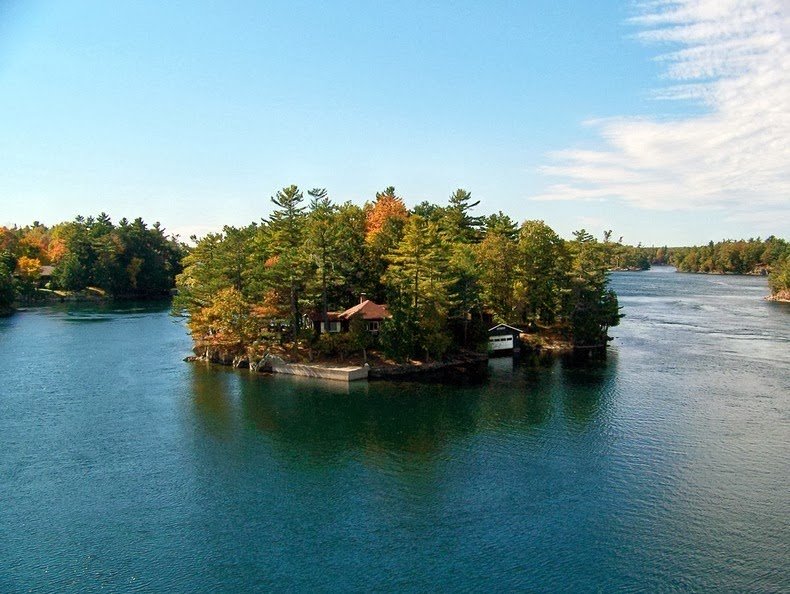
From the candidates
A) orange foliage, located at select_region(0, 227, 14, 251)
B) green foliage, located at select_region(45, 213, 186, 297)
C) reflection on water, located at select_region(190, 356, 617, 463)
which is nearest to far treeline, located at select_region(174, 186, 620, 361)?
reflection on water, located at select_region(190, 356, 617, 463)

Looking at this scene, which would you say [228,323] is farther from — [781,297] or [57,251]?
[781,297]

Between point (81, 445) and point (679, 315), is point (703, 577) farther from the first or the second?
point (679, 315)

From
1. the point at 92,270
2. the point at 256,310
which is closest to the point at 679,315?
the point at 256,310

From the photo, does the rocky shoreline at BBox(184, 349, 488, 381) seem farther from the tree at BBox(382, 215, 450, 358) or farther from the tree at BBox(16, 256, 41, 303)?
the tree at BBox(16, 256, 41, 303)

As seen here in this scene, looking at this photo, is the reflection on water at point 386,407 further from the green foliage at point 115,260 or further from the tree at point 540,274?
the green foliage at point 115,260

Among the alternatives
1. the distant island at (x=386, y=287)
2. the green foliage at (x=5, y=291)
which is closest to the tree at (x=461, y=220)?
the distant island at (x=386, y=287)
